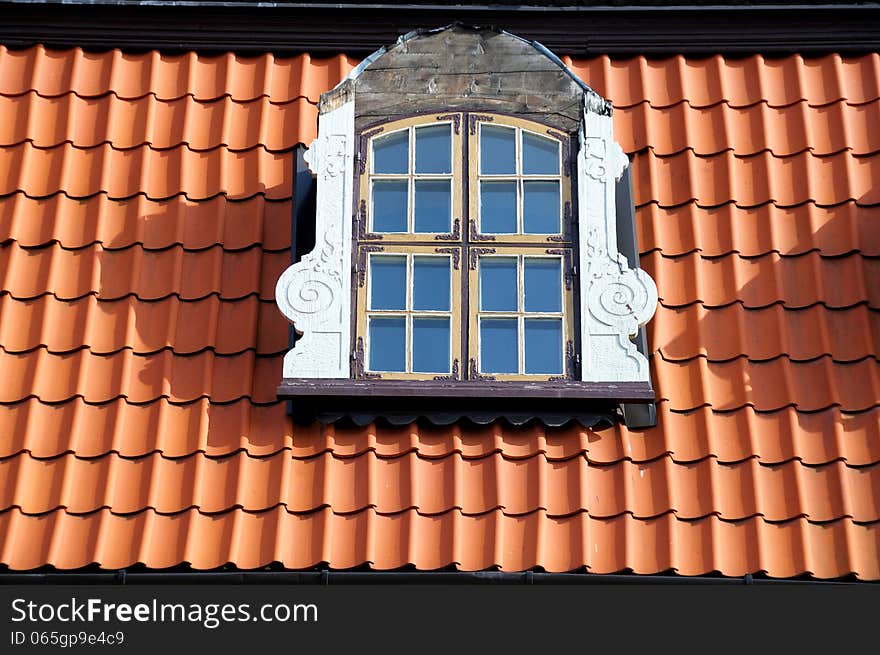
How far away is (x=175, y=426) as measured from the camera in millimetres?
6504

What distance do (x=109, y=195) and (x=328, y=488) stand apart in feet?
5.69

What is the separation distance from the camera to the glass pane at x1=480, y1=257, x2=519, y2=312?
22.1 feet

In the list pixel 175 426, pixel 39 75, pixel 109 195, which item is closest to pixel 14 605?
pixel 175 426

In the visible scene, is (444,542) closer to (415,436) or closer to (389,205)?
(415,436)

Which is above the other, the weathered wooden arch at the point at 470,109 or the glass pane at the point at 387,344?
the weathered wooden arch at the point at 470,109

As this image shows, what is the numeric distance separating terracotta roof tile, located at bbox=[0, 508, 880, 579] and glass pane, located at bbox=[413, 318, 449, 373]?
2.05 ft

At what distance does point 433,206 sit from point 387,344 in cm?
63

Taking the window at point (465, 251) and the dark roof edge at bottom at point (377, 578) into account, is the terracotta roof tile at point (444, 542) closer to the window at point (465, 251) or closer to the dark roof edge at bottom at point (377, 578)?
the dark roof edge at bottom at point (377, 578)

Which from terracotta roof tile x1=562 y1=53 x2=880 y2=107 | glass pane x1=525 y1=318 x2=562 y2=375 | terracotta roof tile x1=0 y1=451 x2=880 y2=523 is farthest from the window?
terracotta roof tile x1=562 y1=53 x2=880 y2=107

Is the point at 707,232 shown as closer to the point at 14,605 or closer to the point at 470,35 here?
the point at 470,35

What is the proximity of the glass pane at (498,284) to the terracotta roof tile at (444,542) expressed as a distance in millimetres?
887

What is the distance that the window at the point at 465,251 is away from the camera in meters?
6.64

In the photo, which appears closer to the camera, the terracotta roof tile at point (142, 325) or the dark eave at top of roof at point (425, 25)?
the terracotta roof tile at point (142, 325)

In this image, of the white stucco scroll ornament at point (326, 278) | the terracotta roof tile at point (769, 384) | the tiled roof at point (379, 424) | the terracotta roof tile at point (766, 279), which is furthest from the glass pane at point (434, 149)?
the terracotta roof tile at point (769, 384)
